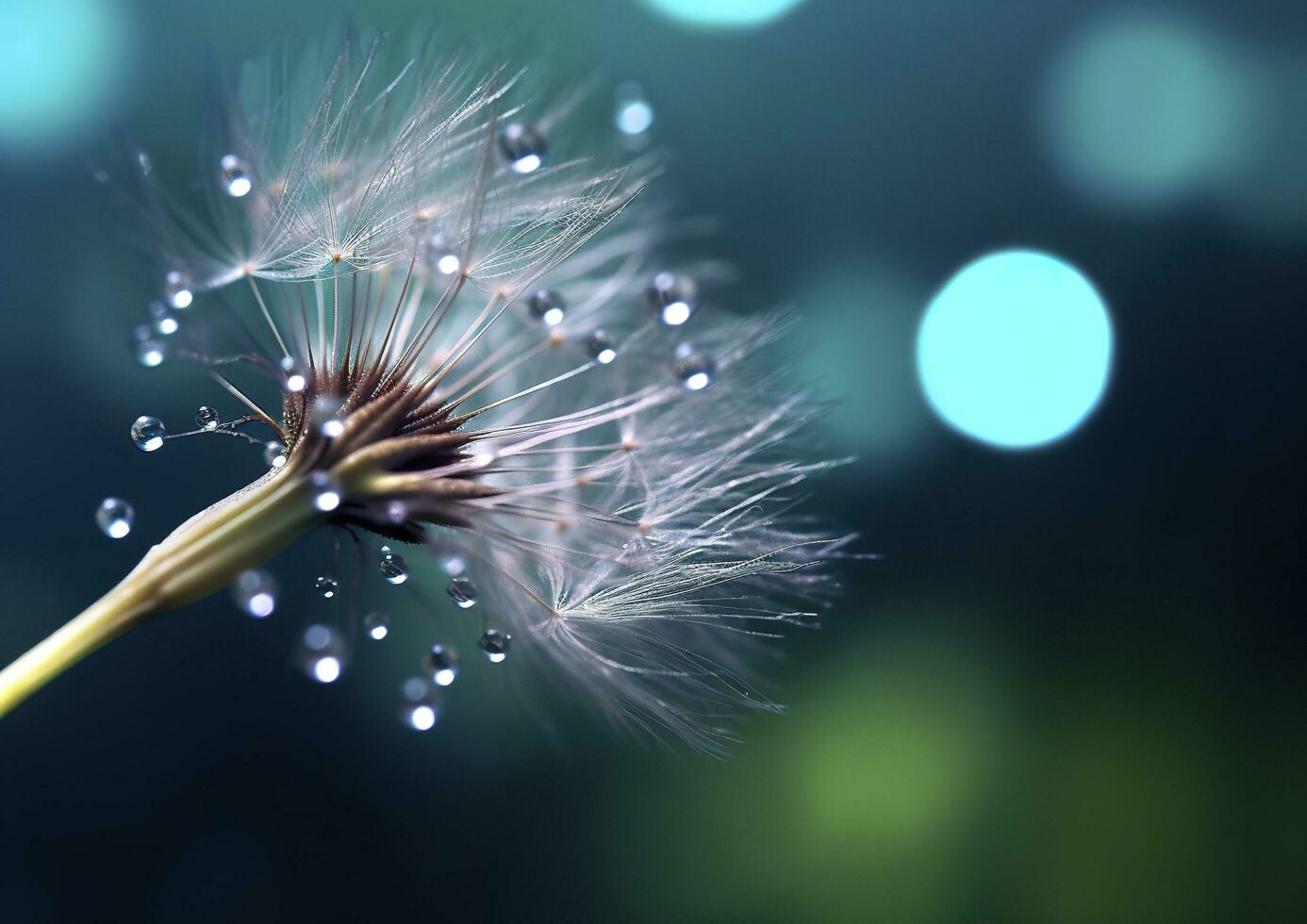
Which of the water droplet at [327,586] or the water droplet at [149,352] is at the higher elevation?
the water droplet at [149,352]

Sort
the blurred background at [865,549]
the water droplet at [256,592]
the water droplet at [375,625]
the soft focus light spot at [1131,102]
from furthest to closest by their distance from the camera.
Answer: the soft focus light spot at [1131,102], the blurred background at [865,549], the water droplet at [375,625], the water droplet at [256,592]

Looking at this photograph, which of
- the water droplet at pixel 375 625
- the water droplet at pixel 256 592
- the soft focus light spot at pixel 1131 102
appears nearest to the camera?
the water droplet at pixel 256 592

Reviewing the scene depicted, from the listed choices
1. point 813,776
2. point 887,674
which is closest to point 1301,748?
point 887,674

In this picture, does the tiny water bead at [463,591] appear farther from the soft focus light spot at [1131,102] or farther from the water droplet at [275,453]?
the soft focus light spot at [1131,102]

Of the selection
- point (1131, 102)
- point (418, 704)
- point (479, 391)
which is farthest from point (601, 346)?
point (1131, 102)

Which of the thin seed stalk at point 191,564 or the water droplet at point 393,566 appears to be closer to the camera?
the thin seed stalk at point 191,564

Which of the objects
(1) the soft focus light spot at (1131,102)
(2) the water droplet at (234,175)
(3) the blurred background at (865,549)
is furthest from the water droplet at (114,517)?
(1) the soft focus light spot at (1131,102)
